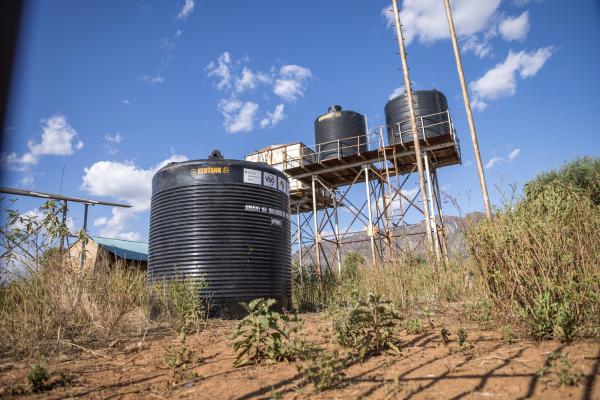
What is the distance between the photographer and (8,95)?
2.38 metres

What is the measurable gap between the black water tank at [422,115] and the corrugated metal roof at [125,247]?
17084 mm

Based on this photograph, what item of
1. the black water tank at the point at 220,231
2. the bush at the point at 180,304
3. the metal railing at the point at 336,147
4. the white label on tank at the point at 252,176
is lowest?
the bush at the point at 180,304

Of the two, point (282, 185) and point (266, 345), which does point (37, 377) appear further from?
point (282, 185)

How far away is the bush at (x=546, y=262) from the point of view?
3.88 metres

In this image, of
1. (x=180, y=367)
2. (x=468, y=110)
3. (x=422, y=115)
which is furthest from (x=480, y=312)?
(x=422, y=115)

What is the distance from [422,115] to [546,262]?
13581 mm

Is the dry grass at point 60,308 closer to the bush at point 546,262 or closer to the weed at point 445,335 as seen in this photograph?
the weed at point 445,335

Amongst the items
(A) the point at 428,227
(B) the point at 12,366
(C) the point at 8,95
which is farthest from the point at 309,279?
(C) the point at 8,95

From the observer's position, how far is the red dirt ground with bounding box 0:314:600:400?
267 centimetres

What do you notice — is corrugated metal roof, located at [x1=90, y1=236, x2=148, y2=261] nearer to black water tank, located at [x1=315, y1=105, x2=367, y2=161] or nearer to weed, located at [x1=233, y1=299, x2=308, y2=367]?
black water tank, located at [x1=315, y1=105, x2=367, y2=161]

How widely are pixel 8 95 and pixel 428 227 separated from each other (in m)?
10.3

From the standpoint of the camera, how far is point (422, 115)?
1691 cm

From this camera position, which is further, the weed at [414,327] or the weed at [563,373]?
the weed at [414,327]

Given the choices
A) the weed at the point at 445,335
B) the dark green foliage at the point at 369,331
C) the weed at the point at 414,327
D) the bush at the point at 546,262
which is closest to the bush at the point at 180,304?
the dark green foliage at the point at 369,331
